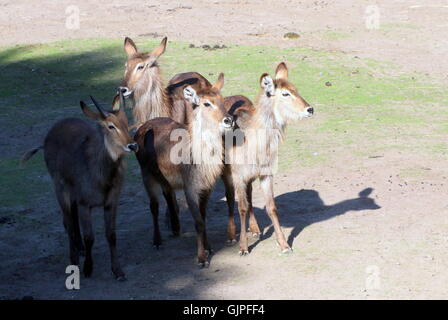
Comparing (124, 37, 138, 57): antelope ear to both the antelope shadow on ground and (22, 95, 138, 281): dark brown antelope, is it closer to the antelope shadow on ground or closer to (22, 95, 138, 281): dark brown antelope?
(22, 95, 138, 281): dark brown antelope

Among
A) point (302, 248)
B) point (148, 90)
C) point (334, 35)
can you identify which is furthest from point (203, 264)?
Answer: point (334, 35)

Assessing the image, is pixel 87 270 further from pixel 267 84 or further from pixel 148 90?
pixel 148 90

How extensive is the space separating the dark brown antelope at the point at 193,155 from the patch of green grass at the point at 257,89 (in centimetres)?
185

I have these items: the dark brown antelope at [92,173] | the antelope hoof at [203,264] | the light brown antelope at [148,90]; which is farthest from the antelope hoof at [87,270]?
the light brown antelope at [148,90]

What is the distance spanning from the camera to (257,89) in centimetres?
1331

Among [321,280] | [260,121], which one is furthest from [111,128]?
[321,280]

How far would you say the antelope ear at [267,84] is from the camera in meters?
7.90

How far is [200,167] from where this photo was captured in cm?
790

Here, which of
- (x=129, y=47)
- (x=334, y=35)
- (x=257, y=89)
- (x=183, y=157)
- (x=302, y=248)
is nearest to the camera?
(x=302, y=248)

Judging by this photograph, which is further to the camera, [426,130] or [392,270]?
[426,130]

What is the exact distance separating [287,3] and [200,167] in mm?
11914

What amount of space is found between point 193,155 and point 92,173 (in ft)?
3.23

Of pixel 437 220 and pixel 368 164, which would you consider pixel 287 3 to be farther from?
pixel 437 220
